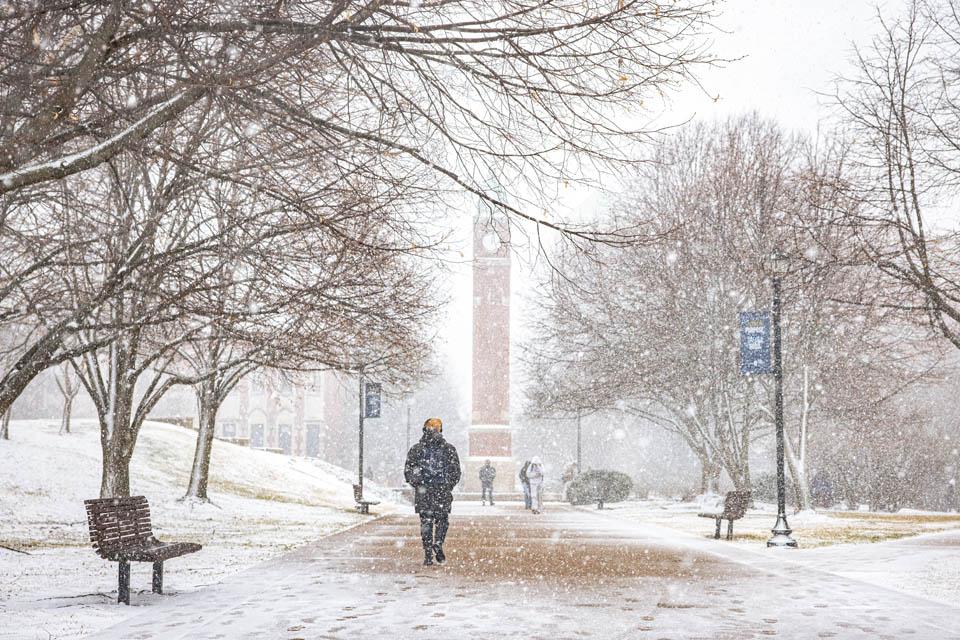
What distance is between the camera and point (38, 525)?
19562 millimetres

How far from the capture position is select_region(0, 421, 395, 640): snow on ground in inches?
368

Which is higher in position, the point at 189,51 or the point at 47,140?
the point at 189,51

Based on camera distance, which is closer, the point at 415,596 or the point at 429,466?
the point at 415,596

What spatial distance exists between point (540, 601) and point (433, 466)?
11.2 ft

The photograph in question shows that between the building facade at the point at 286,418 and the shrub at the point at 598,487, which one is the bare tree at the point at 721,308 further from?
the building facade at the point at 286,418

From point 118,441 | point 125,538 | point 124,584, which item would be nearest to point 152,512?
point 118,441

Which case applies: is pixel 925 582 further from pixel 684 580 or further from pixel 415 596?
pixel 415 596

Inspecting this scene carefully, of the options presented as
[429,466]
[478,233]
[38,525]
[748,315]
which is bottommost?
[38,525]

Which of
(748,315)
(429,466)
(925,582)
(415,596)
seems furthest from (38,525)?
(925,582)

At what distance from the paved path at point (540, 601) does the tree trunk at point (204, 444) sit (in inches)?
448

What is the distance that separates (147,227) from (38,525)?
8966 mm

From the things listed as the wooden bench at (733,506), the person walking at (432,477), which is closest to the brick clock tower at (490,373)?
the wooden bench at (733,506)

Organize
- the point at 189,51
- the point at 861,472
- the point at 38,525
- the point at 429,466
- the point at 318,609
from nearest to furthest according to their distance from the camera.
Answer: the point at 189,51 → the point at 318,609 → the point at 429,466 → the point at 38,525 → the point at 861,472

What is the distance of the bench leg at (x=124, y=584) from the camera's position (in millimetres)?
9125
